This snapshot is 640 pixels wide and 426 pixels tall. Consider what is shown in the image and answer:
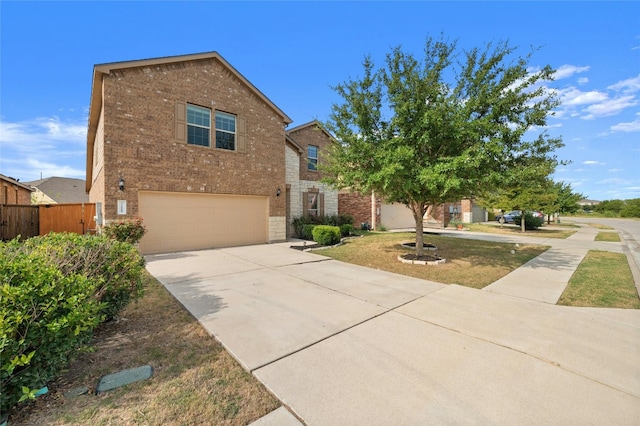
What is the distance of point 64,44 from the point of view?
28.4 ft

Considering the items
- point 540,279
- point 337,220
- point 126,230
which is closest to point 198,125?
point 126,230

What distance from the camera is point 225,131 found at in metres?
11.4

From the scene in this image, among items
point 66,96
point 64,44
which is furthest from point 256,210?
point 66,96

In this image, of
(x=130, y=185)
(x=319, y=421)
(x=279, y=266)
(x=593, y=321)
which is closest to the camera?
(x=319, y=421)

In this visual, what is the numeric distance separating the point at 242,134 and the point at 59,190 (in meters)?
30.9

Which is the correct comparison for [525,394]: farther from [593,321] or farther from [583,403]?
[593,321]

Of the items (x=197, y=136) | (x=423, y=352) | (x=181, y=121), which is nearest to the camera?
(x=423, y=352)

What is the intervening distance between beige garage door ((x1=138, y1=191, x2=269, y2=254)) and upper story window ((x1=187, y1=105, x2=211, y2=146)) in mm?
2178

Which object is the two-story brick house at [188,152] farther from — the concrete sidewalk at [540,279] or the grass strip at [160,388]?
the grass strip at [160,388]

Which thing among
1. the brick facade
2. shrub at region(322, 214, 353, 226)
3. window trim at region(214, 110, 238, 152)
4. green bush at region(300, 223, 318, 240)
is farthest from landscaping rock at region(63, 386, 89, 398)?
the brick facade

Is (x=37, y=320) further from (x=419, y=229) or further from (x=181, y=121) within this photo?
(x=181, y=121)

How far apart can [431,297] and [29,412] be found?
214 inches

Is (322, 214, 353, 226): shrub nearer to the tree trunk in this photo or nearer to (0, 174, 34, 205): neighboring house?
the tree trunk

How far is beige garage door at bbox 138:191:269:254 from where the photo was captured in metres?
9.83
